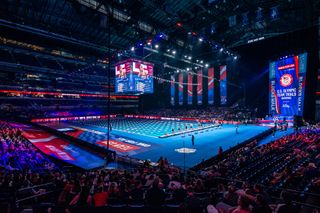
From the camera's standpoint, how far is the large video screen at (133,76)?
2173cm

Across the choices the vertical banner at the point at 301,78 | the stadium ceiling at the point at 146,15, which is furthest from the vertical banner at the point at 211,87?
the vertical banner at the point at 301,78

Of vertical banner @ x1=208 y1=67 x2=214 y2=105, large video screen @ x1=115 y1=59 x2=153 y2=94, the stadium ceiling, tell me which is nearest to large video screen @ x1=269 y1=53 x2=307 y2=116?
the stadium ceiling

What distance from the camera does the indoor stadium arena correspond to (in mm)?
5000

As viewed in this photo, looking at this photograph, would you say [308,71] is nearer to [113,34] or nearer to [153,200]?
[113,34]

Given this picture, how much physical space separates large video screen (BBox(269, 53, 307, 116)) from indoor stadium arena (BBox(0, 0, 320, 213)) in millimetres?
171

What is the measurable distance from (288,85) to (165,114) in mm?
28889

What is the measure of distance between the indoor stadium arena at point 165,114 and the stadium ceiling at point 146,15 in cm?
14

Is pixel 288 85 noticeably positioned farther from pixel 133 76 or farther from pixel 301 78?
pixel 133 76

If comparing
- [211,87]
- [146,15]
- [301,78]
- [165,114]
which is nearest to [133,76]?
[146,15]

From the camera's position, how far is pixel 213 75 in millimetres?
45250

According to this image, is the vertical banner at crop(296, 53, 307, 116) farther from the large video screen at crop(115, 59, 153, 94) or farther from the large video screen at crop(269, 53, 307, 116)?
the large video screen at crop(115, 59, 153, 94)

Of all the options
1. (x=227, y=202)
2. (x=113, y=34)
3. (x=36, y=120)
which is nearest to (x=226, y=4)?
(x=113, y=34)

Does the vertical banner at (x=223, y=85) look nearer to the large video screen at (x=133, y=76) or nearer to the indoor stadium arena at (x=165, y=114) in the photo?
the indoor stadium arena at (x=165, y=114)

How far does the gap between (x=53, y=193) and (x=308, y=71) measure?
102 feet
